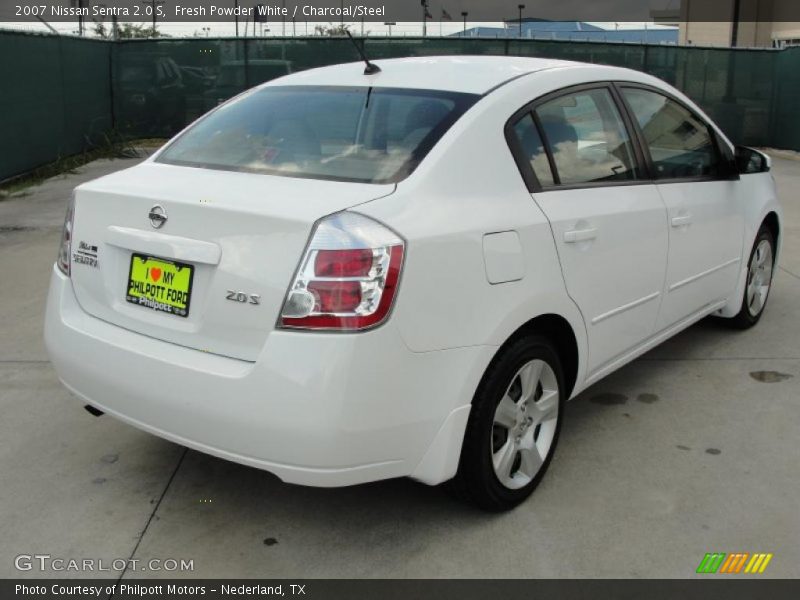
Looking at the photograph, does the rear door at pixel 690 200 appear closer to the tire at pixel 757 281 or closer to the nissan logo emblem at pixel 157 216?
the tire at pixel 757 281

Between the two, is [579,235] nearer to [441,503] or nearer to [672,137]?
[441,503]

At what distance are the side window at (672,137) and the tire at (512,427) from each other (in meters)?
1.31

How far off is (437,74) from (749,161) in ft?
7.35

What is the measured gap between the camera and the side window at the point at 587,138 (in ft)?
10.8

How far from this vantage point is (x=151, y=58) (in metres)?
16.9

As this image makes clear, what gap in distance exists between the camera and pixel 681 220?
393cm

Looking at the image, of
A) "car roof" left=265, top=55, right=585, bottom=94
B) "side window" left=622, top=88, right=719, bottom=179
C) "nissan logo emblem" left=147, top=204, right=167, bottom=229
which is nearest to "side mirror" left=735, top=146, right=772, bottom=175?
"side window" left=622, top=88, right=719, bottom=179

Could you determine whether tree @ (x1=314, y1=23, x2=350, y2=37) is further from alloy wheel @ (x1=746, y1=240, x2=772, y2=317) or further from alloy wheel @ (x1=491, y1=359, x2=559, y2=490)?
alloy wheel @ (x1=746, y1=240, x2=772, y2=317)

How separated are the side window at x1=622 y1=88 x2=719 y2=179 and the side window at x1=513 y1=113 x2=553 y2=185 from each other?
0.84 meters

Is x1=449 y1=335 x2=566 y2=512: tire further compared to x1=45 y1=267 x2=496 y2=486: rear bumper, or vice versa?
x1=449 y1=335 x2=566 y2=512: tire

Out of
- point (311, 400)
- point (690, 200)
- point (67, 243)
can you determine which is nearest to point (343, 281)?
point (311, 400)

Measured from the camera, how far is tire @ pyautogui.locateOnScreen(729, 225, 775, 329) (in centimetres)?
505
